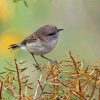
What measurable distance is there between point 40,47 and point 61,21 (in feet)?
16.3

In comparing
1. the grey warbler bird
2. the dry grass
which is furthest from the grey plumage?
the dry grass

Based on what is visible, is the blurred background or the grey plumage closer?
the grey plumage

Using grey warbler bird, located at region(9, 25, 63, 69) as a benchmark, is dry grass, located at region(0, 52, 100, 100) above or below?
below

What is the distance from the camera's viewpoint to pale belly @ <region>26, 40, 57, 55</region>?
572 cm

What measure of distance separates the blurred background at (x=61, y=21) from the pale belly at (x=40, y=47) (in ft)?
8.75

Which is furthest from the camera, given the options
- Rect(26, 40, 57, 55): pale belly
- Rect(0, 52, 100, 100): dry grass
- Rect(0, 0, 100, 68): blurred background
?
Rect(0, 0, 100, 68): blurred background

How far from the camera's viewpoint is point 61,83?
1925 millimetres

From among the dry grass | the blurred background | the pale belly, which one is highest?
the blurred background

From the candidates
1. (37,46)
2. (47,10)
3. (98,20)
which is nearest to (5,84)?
(37,46)

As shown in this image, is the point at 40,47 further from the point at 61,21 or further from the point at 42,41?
the point at 61,21

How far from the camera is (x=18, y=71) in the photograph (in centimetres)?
204

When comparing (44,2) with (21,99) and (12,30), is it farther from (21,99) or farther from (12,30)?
(21,99)

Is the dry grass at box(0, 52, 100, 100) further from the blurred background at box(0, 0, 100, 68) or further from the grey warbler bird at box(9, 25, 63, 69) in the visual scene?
the blurred background at box(0, 0, 100, 68)

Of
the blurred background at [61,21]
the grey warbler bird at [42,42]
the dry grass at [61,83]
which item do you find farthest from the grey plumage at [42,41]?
the dry grass at [61,83]
